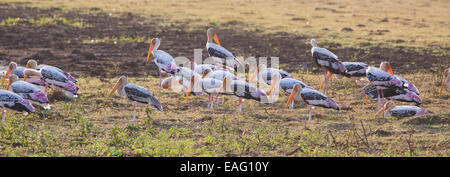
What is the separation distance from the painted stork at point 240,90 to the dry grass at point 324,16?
26.3 feet

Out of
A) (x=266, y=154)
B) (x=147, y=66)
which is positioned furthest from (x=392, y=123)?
(x=147, y=66)

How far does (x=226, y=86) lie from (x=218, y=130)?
142 centimetres

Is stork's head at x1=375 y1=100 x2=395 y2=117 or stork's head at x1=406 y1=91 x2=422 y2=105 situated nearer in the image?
stork's head at x1=375 y1=100 x2=395 y2=117

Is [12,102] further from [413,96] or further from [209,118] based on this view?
[413,96]

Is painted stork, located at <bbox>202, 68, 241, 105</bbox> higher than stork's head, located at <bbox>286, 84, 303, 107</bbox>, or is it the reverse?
painted stork, located at <bbox>202, 68, 241, 105</bbox>

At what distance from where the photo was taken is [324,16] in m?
22.3

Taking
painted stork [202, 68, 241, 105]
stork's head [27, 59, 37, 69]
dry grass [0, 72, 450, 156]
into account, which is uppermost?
stork's head [27, 59, 37, 69]

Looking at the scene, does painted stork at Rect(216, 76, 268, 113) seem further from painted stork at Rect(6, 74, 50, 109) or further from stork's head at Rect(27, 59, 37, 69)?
stork's head at Rect(27, 59, 37, 69)

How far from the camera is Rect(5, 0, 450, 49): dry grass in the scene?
18047mm

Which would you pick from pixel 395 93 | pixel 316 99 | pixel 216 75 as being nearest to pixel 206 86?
pixel 216 75

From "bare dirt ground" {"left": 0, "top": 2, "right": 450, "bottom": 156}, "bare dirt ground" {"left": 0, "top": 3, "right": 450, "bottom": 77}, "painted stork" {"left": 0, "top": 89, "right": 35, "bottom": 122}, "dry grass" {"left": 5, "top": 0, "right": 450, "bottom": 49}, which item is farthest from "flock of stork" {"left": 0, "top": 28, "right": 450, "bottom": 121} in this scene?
"dry grass" {"left": 5, "top": 0, "right": 450, "bottom": 49}

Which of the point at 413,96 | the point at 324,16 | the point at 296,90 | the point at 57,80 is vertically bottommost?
the point at 413,96

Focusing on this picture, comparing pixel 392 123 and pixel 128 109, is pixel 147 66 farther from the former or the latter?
pixel 392 123

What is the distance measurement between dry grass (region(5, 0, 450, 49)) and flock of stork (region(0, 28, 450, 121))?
20.9 feet
